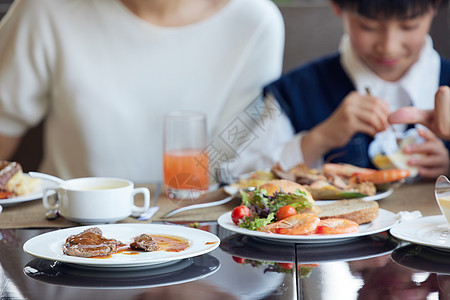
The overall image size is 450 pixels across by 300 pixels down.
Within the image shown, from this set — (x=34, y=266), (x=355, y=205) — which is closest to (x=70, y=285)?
(x=34, y=266)

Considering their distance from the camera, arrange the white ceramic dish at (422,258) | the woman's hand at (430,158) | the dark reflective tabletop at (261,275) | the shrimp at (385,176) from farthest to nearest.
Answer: the woman's hand at (430,158) < the shrimp at (385,176) < the white ceramic dish at (422,258) < the dark reflective tabletop at (261,275)

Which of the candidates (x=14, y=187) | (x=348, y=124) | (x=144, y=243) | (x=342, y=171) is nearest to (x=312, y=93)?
(x=348, y=124)

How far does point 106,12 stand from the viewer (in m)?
2.10

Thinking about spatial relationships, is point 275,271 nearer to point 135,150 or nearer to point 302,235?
point 302,235

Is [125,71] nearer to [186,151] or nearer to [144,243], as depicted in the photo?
[186,151]

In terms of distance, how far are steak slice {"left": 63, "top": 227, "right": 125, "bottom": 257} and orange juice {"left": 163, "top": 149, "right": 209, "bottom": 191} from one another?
521 millimetres

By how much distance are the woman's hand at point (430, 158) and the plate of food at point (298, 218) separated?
505 mm

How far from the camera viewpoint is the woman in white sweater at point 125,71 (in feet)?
6.81

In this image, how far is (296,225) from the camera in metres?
0.98

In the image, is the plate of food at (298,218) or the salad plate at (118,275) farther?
the plate of food at (298,218)

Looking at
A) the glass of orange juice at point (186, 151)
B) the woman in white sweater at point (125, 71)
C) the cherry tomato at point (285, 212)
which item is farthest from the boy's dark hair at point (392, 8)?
the cherry tomato at point (285, 212)

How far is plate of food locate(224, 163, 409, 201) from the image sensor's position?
50.1 inches

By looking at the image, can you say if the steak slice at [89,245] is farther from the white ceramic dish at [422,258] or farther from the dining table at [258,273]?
the white ceramic dish at [422,258]

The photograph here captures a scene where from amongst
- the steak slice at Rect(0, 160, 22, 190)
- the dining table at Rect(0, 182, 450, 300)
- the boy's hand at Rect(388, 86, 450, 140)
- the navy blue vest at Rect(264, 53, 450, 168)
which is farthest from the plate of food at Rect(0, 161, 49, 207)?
the navy blue vest at Rect(264, 53, 450, 168)
